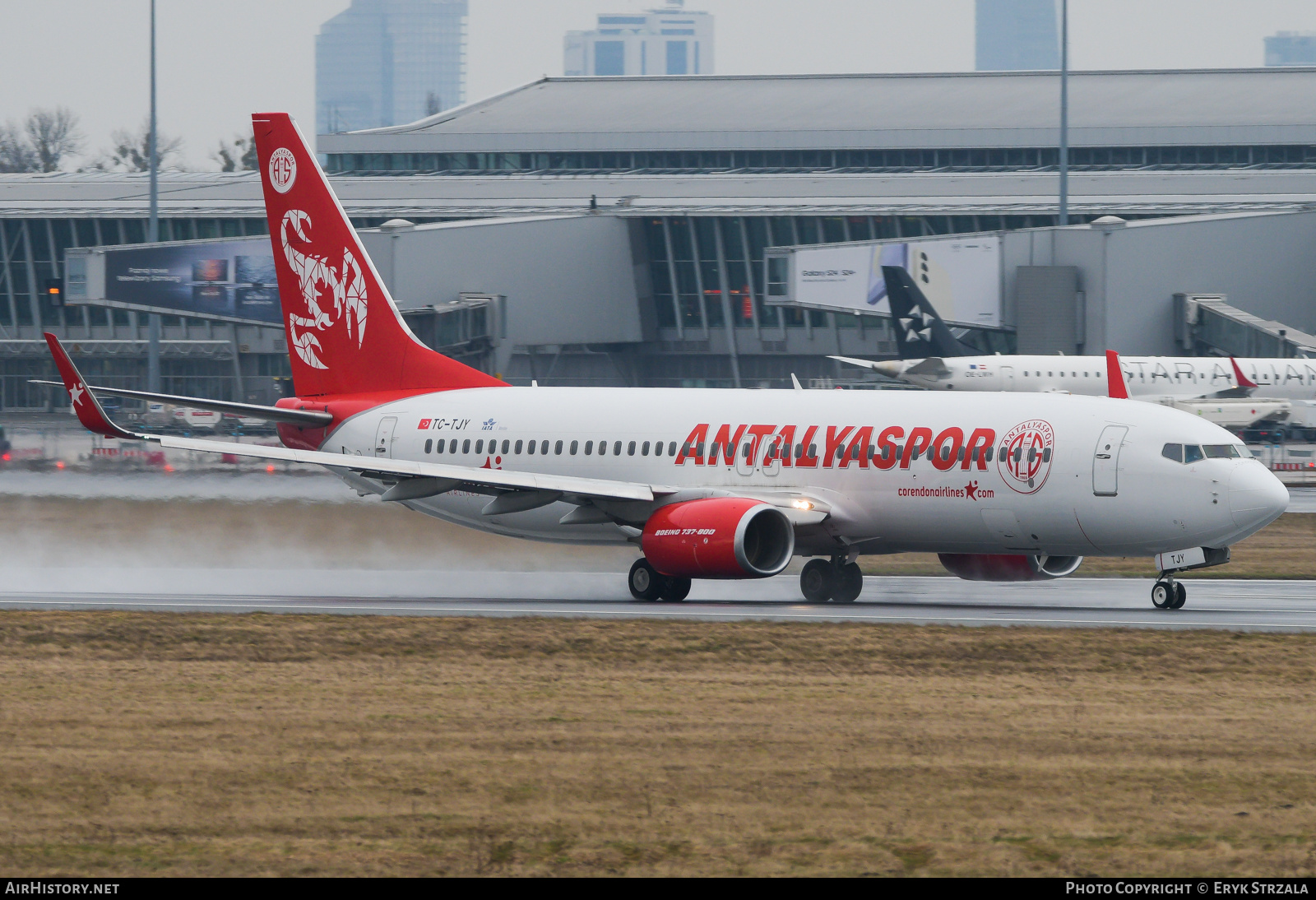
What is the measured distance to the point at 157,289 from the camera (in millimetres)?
78188

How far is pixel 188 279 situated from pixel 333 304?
45.5 metres

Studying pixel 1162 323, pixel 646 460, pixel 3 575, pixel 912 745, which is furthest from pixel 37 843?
pixel 1162 323

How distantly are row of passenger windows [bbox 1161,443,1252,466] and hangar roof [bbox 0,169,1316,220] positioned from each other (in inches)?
2500

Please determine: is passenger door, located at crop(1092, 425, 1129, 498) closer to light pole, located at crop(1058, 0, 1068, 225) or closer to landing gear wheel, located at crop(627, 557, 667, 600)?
landing gear wheel, located at crop(627, 557, 667, 600)

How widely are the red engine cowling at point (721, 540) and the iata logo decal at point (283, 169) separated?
11290 mm

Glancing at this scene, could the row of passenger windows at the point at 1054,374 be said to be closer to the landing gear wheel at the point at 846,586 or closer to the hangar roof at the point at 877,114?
the hangar roof at the point at 877,114

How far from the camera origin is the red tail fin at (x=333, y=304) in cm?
3559

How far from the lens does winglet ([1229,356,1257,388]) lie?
7125cm

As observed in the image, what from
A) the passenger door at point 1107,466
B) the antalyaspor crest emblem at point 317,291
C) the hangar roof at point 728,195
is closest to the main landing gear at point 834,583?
the passenger door at point 1107,466

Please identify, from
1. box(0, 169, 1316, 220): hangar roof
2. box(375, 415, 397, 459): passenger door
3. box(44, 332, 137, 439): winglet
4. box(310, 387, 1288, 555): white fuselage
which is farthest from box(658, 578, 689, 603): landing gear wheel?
box(0, 169, 1316, 220): hangar roof

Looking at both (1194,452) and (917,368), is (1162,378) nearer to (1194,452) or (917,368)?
(917,368)

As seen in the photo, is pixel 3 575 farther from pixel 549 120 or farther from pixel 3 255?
pixel 549 120

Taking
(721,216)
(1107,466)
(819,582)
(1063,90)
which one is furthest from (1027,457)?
(721,216)
